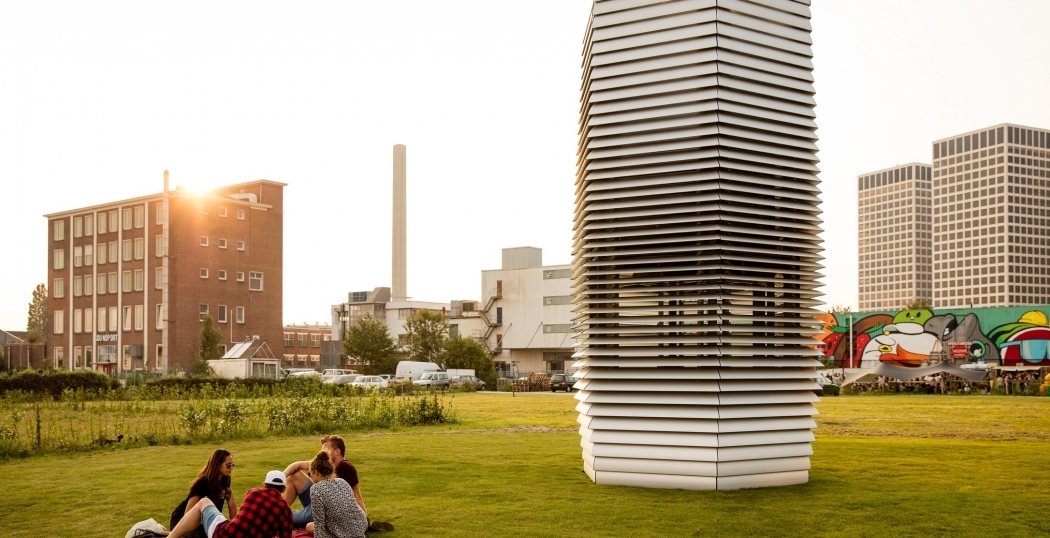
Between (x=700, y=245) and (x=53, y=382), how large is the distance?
3304 centimetres

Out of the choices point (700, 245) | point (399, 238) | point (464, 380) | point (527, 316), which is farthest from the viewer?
point (399, 238)

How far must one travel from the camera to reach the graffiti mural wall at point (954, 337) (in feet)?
200

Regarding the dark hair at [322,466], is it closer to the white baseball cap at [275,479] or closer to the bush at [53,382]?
the white baseball cap at [275,479]

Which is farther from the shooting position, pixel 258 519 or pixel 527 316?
pixel 527 316

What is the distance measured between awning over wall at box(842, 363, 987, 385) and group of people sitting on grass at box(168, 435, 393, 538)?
46.8 metres

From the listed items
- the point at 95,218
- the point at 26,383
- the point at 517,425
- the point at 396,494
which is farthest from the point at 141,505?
the point at 95,218

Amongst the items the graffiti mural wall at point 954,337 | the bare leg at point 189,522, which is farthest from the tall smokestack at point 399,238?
the bare leg at point 189,522

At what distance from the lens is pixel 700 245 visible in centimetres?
1207

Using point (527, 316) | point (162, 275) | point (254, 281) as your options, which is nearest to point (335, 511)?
point (162, 275)

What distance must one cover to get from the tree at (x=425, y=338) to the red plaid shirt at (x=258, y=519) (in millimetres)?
67416

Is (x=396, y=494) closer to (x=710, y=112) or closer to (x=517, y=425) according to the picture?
(x=710, y=112)

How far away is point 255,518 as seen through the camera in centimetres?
764

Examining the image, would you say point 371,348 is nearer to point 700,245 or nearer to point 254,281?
point 254,281

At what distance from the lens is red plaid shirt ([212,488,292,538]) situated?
25.0 feet
